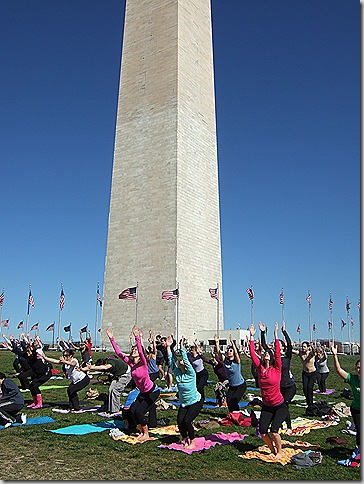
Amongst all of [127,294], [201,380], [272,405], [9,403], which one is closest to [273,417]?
[272,405]

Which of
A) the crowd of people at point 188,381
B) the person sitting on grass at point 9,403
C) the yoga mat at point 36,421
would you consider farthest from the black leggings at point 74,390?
the person sitting on grass at point 9,403

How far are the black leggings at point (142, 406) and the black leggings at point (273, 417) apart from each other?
8.19 ft

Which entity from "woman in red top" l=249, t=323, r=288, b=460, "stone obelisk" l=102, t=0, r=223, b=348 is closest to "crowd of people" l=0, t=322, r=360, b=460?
"woman in red top" l=249, t=323, r=288, b=460

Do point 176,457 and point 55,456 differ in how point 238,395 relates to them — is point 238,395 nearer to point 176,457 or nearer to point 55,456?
point 176,457

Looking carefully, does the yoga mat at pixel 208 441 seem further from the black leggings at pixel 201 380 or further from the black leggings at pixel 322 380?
the black leggings at pixel 322 380

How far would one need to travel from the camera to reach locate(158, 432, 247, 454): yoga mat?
955 centimetres

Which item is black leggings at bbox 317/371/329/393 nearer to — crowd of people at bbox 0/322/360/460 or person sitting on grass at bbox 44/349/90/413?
crowd of people at bbox 0/322/360/460

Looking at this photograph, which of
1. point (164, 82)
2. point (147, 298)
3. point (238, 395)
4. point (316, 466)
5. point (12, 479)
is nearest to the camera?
point (12, 479)

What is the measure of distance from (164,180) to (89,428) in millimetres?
31594

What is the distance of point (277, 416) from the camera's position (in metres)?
9.16

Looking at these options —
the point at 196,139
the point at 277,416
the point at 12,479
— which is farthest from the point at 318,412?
the point at 196,139

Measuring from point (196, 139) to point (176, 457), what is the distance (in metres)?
37.6

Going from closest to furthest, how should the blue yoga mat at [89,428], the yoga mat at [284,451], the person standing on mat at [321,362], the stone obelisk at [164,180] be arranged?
the yoga mat at [284,451], the blue yoga mat at [89,428], the person standing on mat at [321,362], the stone obelisk at [164,180]

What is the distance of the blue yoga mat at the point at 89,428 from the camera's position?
35.7 ft
